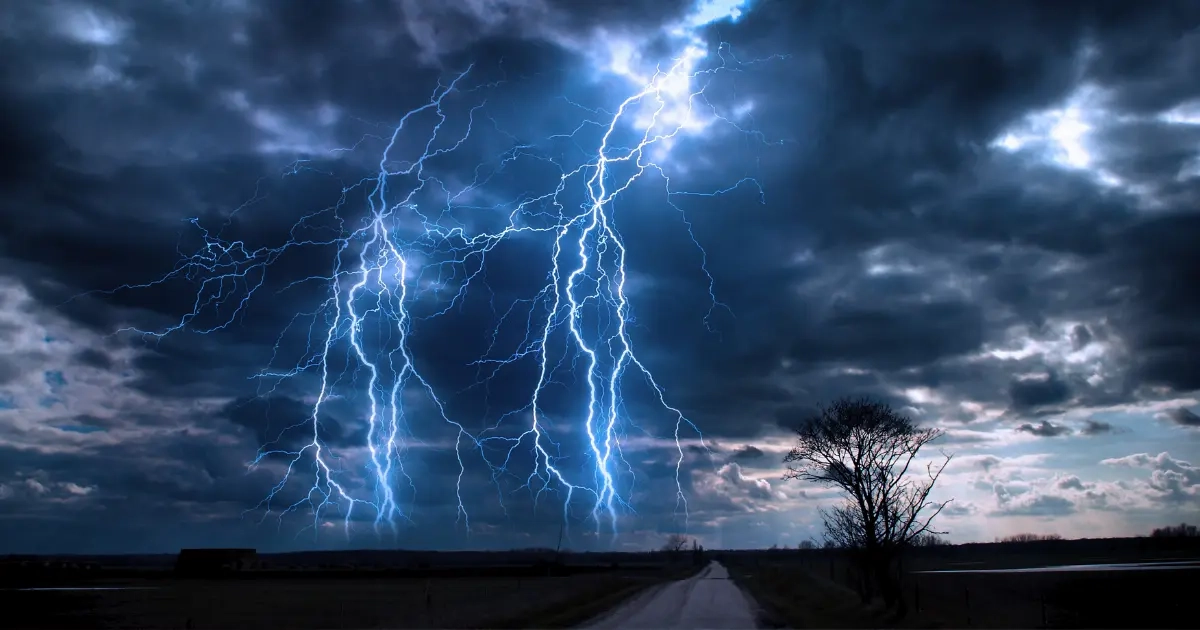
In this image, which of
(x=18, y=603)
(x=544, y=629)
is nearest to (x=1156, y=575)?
(x=544, y=629)

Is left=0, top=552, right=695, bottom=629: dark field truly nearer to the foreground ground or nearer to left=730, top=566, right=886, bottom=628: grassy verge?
the foreground ground

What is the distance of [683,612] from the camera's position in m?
31.9

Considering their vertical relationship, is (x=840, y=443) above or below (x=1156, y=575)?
above

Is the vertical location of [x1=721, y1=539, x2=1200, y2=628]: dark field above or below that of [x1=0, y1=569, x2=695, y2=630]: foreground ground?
above

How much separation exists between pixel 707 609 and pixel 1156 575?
22.4 metres

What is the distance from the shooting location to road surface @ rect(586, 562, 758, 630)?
26.2 metres

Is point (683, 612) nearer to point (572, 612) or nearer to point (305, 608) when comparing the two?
point (572, 612)

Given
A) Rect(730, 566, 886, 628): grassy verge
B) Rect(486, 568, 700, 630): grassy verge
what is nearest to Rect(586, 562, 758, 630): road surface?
Rect(486, 568, 700, 630): grassy verge

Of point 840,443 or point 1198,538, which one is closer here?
point 840,443

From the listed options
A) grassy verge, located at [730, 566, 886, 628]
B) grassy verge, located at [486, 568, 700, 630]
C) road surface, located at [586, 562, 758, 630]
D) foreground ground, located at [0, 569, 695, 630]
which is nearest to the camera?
grassy verge, located at [730, 566, 886, 628]

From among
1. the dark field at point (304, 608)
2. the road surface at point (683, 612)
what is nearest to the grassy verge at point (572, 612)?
the dark field at point (304, 608)

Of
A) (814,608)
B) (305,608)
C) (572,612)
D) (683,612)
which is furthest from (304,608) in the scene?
(814,608)

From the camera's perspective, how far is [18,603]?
45656 millimetres

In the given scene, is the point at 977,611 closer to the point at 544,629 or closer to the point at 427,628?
the point at 544,629
